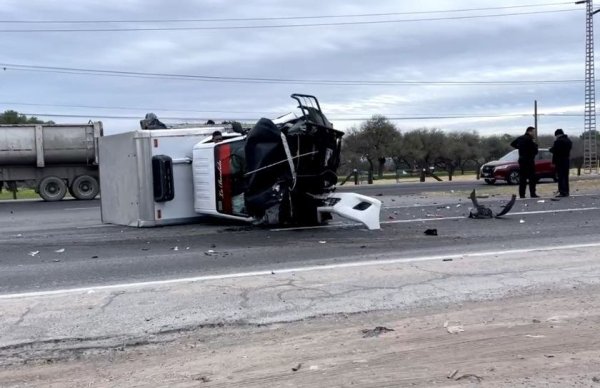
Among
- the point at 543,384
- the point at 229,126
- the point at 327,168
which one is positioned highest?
the point at 229,126

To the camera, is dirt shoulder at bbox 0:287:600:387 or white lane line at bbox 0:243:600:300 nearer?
dirt shoulder at bbox 0:287:600:387

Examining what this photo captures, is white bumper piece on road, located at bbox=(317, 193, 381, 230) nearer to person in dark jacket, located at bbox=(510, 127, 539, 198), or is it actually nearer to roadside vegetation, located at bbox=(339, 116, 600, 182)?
person in dark jacket, located at bbox=(510, 127, 539, 198)

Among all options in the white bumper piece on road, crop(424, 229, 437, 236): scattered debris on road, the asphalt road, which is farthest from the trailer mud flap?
crop(424, 229, 437, 236): scattered debris on road

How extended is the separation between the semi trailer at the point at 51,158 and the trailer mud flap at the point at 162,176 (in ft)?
48.6

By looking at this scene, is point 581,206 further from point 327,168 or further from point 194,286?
point 194,286

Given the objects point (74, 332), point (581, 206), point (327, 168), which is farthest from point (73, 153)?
point (74, 332)

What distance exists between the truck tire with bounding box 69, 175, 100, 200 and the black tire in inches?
735

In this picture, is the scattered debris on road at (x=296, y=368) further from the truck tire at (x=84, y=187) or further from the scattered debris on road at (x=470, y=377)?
the truck tire at (x=84, y=187)

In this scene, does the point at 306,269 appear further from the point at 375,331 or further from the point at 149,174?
the point at 149,174

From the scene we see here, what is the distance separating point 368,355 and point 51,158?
80.9 feet

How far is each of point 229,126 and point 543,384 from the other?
10.8m

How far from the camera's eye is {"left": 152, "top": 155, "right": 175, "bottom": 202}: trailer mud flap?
12445 millimetres

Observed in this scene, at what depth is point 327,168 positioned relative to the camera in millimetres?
11391

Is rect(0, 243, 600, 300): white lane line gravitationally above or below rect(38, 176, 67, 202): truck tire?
below
